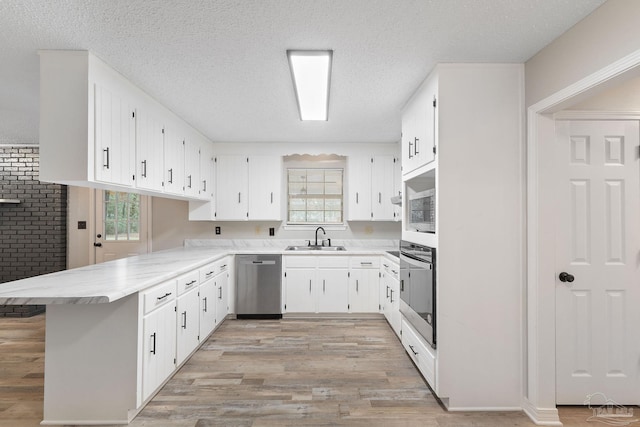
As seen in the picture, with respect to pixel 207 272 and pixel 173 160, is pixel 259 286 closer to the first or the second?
pixel 207 272

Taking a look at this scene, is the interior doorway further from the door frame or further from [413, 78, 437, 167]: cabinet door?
the door frame

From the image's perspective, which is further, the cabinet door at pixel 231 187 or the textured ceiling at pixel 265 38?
the cabinet door at pixel 231 187

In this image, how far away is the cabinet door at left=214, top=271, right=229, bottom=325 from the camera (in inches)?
154

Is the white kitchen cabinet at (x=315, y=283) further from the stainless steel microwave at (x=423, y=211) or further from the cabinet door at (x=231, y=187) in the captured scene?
the stainless steel microwave at (x=423, y=211)

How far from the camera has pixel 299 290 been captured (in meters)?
4.42

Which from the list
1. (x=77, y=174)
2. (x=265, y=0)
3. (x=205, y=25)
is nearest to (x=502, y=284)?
(x=265, y=0)

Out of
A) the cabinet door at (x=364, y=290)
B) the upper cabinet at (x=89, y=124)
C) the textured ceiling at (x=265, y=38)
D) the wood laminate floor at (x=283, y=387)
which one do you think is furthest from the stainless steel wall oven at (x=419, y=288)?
the upper cabinet at (x=89, y=124)

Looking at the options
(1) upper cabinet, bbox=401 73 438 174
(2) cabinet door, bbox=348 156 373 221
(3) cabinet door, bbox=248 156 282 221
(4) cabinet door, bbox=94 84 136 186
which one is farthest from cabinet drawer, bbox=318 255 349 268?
(4) cabinet door, bbox=94 84 136 186

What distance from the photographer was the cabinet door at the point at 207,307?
3398mm

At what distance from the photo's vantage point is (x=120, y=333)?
2170 mm

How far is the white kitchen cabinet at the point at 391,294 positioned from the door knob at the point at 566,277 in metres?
1.49

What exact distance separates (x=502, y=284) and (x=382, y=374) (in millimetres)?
1246

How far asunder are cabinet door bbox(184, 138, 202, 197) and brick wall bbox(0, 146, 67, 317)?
2.21 metres

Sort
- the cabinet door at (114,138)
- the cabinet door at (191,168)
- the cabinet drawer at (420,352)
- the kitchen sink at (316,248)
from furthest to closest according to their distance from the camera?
1. the kitchen sink at (316,248)
2. the cabinet door at (191,168)
3. the cabinet drawer at (420,352)
4. the cabinet door at (114,138)
